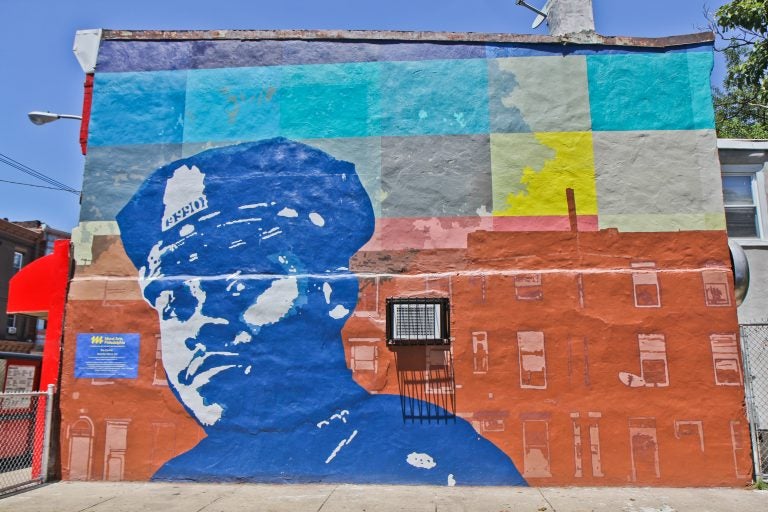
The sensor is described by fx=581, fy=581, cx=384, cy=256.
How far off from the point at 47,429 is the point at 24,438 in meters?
1.33

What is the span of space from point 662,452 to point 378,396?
3785 mm

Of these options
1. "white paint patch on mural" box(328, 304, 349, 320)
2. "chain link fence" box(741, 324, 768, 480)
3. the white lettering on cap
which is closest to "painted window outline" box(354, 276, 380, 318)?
"white paint patch on mural" box(328, 304, 349, 320)

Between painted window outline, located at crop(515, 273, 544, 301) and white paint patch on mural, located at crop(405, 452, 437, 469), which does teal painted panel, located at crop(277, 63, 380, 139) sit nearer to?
painted window outline, located at crop(515, 273, 544, 301)

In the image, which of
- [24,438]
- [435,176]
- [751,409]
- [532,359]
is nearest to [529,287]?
[532,359]

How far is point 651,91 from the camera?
341 inches

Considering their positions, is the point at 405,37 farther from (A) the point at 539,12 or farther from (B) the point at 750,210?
(B) the point at 750,210

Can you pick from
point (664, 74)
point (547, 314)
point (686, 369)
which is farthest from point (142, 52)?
point (686, 369)

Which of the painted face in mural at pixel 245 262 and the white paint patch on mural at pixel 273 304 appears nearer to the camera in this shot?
the painted face in mural at pixel 245 262

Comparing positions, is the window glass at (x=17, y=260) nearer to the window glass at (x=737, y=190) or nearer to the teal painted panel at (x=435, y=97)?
the teal painted panel at (x=435, y=97)

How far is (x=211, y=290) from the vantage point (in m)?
8.45

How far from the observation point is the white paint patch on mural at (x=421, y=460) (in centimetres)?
777

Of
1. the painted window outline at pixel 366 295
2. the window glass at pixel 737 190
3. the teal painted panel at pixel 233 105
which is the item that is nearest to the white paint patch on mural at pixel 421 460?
the painted window outline at pixel 366 295

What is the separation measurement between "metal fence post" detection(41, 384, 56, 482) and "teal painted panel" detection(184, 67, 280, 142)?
4.17 meters

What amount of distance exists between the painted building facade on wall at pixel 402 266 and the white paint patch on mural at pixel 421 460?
0.03 m
